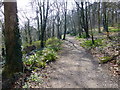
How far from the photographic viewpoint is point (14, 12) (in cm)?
435

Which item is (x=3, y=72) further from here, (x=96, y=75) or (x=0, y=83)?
(x=96, y=75)

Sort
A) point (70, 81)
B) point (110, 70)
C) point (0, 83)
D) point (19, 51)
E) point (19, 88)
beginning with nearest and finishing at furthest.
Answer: point (19, 88) < point (0, 83) < point (70, 81) < point (19, 51) < point (110, 70)

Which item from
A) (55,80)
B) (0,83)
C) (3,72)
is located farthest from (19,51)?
(55,80)

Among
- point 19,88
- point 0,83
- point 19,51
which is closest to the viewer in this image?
point 19,88

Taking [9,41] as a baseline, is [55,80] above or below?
below

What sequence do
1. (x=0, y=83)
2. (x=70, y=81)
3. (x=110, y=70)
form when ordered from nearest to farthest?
(x=0, y=83)
(x=70, y=81)
(x=110, y=70)

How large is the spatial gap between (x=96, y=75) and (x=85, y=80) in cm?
75

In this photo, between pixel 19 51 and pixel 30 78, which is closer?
pixel 30 78

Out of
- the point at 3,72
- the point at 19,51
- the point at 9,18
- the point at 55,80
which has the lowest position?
the point at 55,80

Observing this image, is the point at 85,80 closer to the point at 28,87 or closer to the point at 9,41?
the point at 28,87

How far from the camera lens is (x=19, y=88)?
3.48m

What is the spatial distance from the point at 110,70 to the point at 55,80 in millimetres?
2755

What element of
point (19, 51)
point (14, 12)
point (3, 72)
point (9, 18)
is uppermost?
point (14, 12)

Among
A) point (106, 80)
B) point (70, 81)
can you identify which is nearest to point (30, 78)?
point (70, 81)
